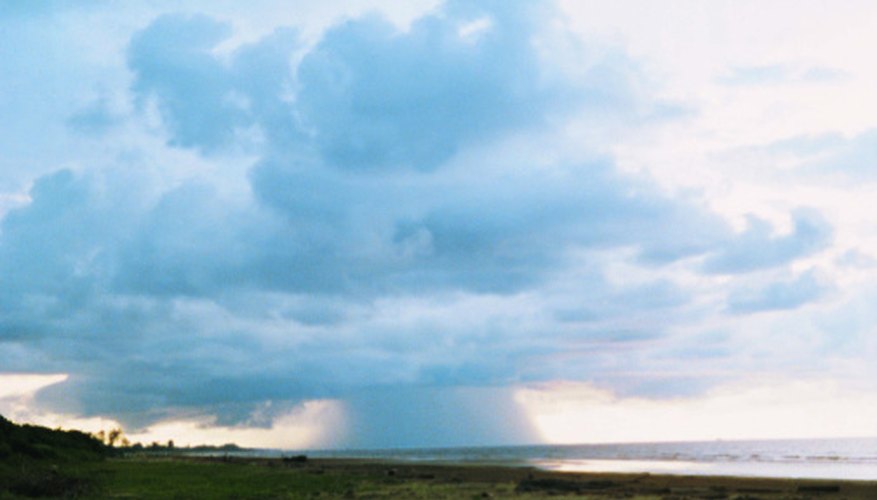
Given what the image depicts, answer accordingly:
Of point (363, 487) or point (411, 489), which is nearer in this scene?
point (411, 489)

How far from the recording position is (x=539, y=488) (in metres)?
49.2

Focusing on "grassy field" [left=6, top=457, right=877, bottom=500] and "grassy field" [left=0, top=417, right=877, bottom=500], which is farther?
"grassy field" [left=6, top=457, right=877, bottom=500]

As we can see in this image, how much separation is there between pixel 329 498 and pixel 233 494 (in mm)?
5213

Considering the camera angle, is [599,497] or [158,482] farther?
[158,482]

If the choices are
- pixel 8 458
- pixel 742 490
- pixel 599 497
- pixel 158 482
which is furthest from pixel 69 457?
pixel 742 490

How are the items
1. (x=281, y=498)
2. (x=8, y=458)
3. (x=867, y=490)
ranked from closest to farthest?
(x=281, y=498) < (x=867, y=490) < (x=8, y=458)

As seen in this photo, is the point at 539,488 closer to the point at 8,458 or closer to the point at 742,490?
the point at 742,490

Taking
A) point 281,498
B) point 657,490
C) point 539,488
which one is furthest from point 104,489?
point 657,490

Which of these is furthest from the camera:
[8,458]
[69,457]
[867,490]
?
[69,457]

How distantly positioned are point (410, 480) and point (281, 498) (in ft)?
66.5

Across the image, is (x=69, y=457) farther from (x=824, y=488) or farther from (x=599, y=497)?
(x=824, y=488)

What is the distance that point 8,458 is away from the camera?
54.9 metres

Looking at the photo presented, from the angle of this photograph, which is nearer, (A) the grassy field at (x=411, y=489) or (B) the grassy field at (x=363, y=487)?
(B) the grassy field at (x=363, y=487)

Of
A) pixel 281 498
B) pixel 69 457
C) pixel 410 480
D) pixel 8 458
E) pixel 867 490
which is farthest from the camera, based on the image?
pixel 69 457
